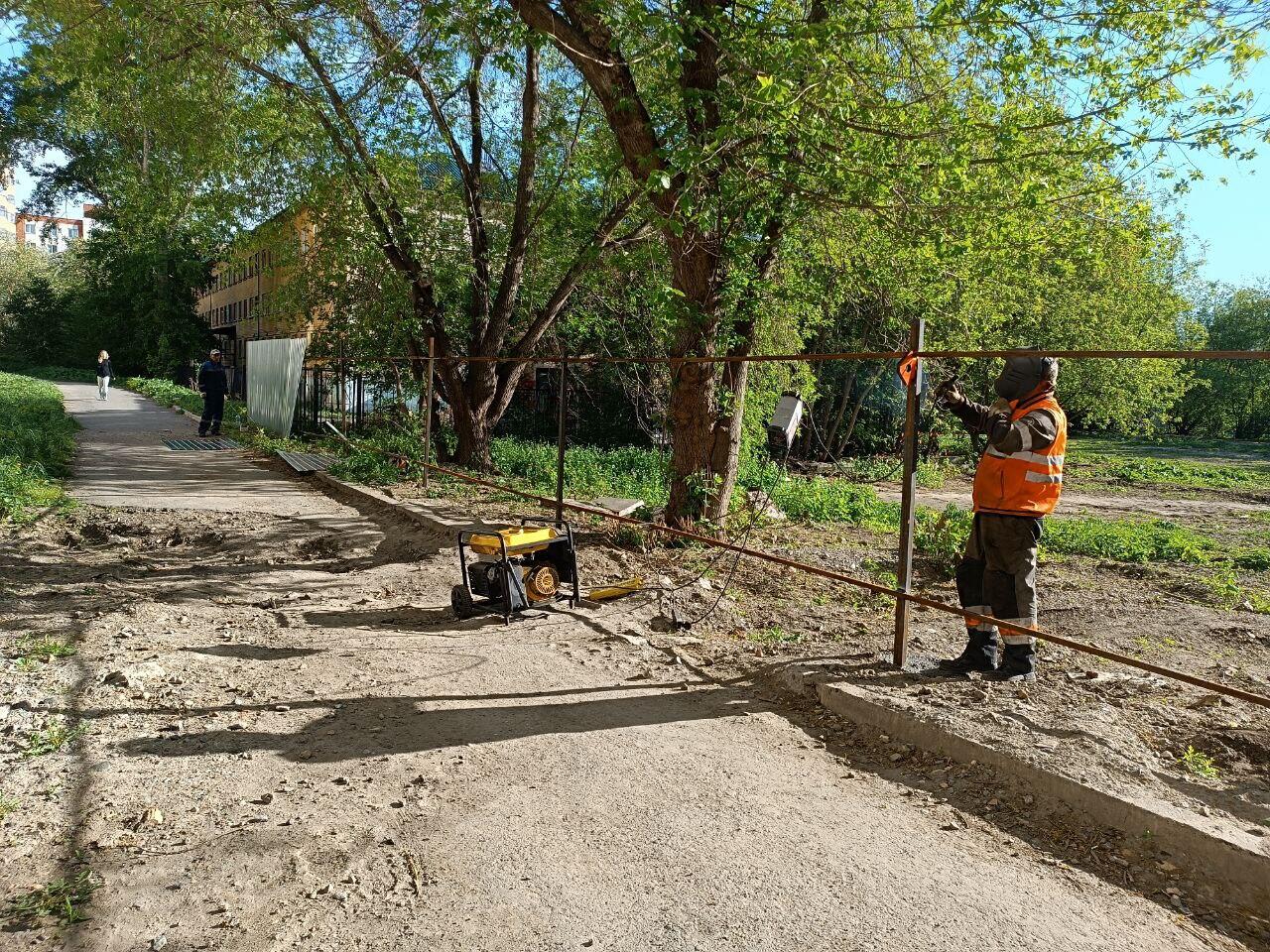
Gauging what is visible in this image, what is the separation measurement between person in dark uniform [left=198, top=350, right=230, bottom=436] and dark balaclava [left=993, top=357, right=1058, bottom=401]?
1693 centimetres

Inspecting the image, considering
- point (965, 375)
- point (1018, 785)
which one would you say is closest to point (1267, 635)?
point (1018, 785)

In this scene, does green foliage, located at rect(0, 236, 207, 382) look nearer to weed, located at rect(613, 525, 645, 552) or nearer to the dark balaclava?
weed, located at rect(613, 525, 645, 552)

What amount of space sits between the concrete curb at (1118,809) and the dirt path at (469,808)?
0.44 ft

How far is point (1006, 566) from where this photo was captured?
16.3ft

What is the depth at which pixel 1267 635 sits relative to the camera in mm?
6398

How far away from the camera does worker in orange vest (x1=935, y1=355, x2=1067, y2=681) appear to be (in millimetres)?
4879

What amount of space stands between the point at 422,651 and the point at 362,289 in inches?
461

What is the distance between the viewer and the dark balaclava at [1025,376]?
16.2 feet

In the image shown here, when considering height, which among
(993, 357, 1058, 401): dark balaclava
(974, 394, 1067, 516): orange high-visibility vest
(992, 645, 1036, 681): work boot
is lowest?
(992, 645, 1036, 681): work boot

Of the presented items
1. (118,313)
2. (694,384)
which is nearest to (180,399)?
(118,313)

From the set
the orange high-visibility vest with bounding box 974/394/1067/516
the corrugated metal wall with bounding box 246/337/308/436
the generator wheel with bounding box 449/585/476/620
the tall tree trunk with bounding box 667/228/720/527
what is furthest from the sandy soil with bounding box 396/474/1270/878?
the corrugated metal wall with bounding box 246/337/308/436

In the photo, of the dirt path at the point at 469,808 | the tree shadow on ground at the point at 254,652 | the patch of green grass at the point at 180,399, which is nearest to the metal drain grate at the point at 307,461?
the dirt path at the point at 469,808

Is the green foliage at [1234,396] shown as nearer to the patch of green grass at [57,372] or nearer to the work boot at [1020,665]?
the work boot at [1020,665]

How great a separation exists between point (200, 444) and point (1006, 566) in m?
16.8
